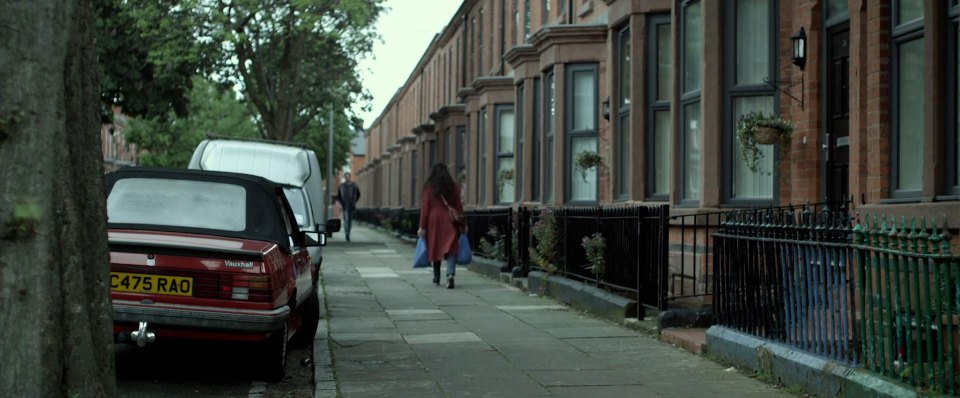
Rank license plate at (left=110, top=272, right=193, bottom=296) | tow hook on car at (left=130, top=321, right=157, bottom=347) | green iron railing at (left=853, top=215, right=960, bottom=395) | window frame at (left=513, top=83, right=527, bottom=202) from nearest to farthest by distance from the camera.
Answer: green iron railing at (left=853, top=215, right=960, bottom=395)
tow hook on car at (left=130, top=321, right=157, bottom=347)
license plate at (left=110, top=272, right=193, bottom=296)
window frame at (left=513, top=83, right=527, bottom=202)

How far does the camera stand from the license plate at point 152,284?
7.92 m

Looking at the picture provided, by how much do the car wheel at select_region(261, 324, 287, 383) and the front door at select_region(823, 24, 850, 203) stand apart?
5.28m

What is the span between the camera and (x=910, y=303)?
6.18 metres

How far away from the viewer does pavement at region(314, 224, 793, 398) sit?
7.81 m

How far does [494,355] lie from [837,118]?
406cm

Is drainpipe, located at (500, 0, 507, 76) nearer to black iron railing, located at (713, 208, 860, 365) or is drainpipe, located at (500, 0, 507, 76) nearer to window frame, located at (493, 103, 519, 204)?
window frame, located at (493, 103, 519, 204)

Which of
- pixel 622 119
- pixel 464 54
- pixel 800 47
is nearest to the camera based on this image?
pixel 800 47

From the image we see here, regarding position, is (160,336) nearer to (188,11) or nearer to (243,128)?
(188,11)

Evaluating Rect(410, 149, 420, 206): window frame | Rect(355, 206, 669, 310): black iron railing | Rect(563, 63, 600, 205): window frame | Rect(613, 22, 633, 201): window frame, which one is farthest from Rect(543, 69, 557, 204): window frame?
Rect(410, 149, 420, 206): window frame

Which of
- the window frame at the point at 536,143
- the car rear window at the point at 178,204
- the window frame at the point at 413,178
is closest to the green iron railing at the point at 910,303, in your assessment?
the car rear window at the point at 178,204

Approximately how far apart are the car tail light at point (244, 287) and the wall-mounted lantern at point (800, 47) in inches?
235

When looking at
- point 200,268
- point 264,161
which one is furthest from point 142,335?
point 264,161

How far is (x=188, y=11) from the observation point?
3095cm

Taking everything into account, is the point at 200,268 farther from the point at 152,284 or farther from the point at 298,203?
the point at 298,203
